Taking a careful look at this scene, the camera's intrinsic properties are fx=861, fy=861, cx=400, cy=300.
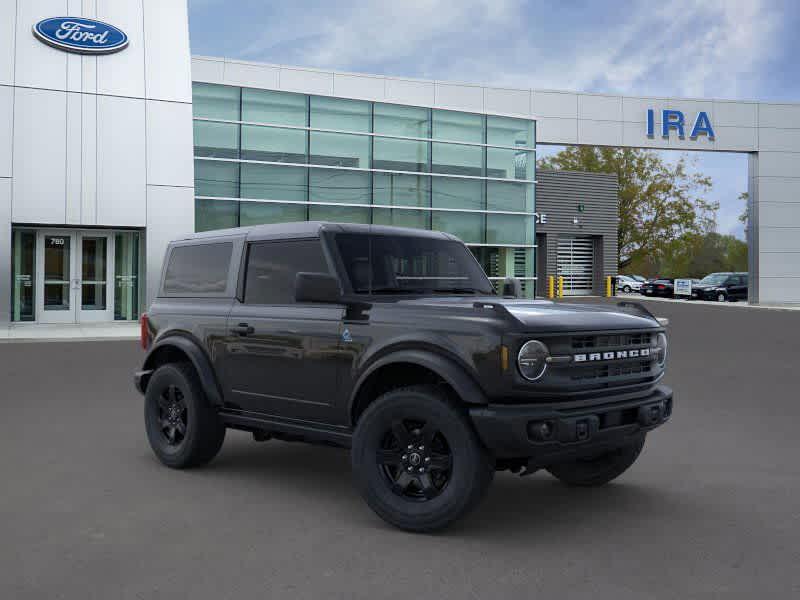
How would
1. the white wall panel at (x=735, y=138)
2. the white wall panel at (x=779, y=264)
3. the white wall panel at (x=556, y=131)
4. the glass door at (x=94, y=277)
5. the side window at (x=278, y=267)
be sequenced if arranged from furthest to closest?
the white wall panel at (x=779, y=264) → the white wall panel at (x=735, y=138) → the white wall panel at (x=556, y=131) → the glass door at (x=94, y=277) → the side window at (x=278, y=267)

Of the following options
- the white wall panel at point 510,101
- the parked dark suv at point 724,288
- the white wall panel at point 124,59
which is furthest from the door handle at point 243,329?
the parked dark suv at point 724,288

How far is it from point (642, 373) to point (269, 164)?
24582 millimetres

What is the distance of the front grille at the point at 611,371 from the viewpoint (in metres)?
5.17

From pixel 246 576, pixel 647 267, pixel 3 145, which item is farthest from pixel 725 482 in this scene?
pixel 647 267

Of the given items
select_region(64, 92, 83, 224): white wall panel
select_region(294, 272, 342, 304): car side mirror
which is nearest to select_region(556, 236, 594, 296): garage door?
select_region(64, 92, 83, 224): white wall panel

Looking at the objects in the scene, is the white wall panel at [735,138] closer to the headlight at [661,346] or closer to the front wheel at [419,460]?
the headlight at [661,346]

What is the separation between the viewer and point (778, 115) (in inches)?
1720

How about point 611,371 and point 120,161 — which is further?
point 120,161

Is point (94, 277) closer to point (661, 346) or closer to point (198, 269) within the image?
point (198, 269)

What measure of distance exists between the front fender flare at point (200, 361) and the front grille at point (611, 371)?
9.14 feet

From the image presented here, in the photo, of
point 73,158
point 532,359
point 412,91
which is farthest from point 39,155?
point 532,359

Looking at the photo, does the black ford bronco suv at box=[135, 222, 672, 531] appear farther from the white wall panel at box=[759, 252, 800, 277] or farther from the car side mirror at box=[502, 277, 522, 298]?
the white wall panel at box=[759, 252, 800, 277]

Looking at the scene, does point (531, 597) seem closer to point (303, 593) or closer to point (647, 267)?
point (303, 593)

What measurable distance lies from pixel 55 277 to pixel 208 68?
12.8 m
